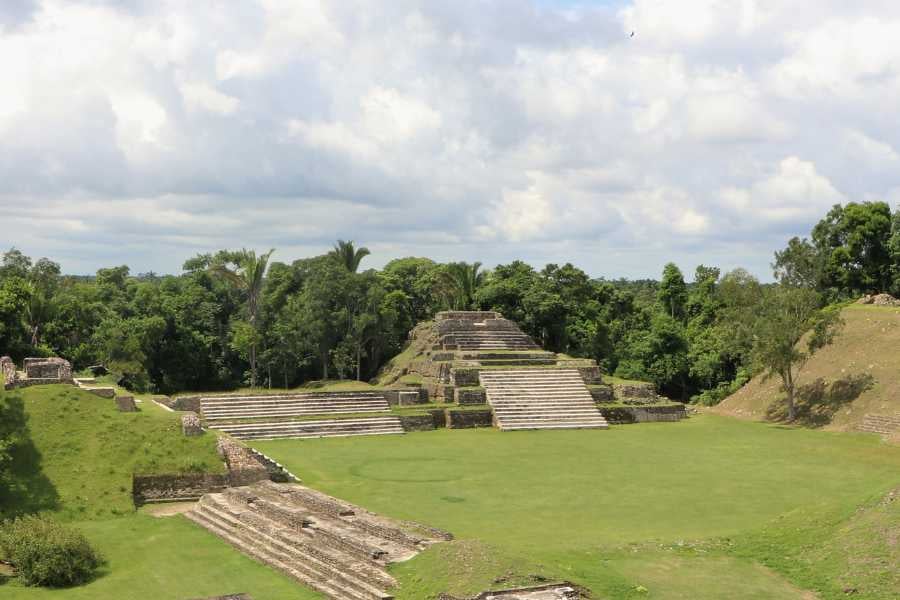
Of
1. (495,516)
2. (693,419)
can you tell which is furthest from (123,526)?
(693,419)

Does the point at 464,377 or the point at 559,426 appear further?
the point at 464,377

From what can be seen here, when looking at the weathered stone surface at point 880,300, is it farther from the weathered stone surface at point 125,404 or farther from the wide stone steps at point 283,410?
the weathered stone surface at point 125,404

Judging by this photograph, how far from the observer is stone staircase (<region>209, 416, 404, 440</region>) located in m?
27.2

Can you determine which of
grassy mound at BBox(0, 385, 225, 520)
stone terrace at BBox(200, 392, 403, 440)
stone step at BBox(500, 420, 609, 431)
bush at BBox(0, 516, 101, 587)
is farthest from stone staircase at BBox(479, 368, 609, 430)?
bush at BBox(0, 516, 101, 587)

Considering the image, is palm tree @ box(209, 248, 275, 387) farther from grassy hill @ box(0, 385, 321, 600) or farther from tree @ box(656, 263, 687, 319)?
tree @ box(656, 263, 687, 319)

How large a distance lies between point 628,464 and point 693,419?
11.7m

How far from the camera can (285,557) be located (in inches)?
575

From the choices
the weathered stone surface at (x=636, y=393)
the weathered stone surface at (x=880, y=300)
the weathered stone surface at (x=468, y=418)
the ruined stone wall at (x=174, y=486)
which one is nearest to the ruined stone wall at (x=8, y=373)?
the ruined stone wall at (x=174, y=486)

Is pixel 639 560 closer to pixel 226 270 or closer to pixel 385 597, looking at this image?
pixel 385 597

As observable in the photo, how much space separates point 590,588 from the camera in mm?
12078

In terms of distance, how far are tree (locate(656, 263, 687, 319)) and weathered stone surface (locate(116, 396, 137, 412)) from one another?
38051 millimetres

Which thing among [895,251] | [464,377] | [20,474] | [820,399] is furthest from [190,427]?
[895,251]

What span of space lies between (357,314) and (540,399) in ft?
36.9

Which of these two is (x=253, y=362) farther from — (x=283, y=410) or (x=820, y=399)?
(x=820, y=399)
